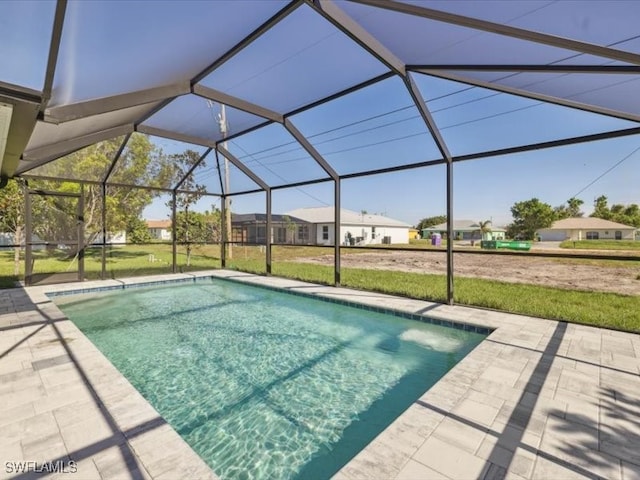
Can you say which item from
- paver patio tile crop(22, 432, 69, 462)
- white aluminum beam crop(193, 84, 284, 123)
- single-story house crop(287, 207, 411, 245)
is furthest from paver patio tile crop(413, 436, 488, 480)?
single-story house crop(287, 207, 411, 245)

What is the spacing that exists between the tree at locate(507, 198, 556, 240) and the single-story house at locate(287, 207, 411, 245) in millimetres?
14341

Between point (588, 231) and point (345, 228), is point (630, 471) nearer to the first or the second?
point (345, 228)

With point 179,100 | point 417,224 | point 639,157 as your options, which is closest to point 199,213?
point 179,100

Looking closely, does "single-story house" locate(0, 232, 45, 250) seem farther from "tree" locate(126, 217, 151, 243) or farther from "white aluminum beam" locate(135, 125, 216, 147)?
"white aluminum beam" locate(135, 125, 216, 147)

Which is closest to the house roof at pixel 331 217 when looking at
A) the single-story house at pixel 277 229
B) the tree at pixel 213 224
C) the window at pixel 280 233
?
the single-story house at pixel 277 229

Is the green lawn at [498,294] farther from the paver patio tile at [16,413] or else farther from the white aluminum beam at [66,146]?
the paver patio tile at [16,413]

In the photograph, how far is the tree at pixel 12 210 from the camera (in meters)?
8.84

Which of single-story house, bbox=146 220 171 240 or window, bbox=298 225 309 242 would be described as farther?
single-story house, bbox=146 220 171 240

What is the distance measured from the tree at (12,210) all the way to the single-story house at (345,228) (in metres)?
13.6

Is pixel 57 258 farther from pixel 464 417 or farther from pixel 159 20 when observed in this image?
pixel 464 417

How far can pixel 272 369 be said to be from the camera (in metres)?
3.57

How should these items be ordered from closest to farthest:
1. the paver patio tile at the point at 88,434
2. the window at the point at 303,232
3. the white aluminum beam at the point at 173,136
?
the paver patio tile at the point at 88,434 → the white aluminum beam at the point at 173,136 → the window at the point at 303,232

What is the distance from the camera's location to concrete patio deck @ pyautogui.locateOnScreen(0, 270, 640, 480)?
5.66 ft

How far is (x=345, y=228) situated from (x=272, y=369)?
18765 millimetres
